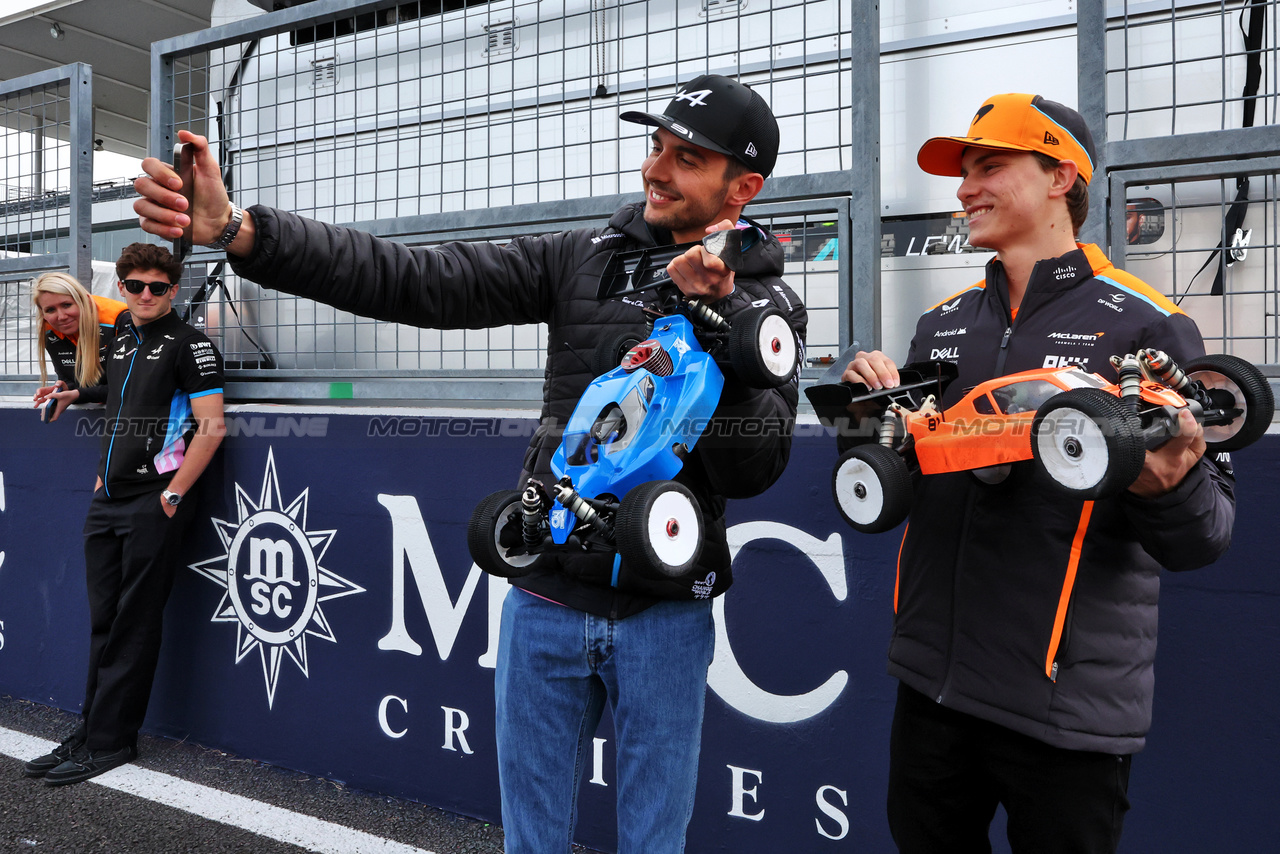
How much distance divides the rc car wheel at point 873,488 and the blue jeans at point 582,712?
1.49 feet

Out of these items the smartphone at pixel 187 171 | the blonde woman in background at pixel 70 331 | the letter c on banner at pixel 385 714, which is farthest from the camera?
the blonde woman in background at pixel 70 331

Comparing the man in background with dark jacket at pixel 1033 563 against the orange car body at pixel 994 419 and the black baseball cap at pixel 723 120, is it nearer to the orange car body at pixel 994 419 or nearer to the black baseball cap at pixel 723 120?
the orange car body at pixel 994 419

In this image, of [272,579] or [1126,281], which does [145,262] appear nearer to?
[272,579]

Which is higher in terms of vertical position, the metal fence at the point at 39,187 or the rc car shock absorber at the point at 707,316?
the metal fence at the point at 39,187

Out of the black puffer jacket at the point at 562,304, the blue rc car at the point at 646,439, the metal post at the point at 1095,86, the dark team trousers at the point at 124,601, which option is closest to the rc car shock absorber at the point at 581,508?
the blue rc car at the point at 646,439

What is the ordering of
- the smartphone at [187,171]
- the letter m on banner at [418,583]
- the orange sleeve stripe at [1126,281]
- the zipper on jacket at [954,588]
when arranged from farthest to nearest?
1. the letter m on banner at [418,583]
2. the zipper on jacket at [954,588]
3. the orange sleeve stripe at [1126,281]
4. the smartphone at [187,171]

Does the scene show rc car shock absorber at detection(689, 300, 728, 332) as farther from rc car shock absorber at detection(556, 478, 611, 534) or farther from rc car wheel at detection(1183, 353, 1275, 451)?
rc car wheel at detection(1183, 353, 1275, 451)

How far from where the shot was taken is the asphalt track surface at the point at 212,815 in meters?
2.96

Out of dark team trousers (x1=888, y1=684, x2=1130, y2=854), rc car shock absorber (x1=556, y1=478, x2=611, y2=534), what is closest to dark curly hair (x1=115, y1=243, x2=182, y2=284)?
rc car shock absorber (x1=556, y1=478, x2=611, y2=534)

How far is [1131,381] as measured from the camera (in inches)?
50.7

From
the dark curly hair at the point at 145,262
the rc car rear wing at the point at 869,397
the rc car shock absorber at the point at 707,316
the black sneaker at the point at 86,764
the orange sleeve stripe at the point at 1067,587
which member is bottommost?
the black sneaker at the point at 86,764

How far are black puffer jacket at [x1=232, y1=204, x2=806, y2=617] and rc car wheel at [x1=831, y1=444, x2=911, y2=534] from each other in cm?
17

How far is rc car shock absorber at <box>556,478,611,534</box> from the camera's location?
4.30ft

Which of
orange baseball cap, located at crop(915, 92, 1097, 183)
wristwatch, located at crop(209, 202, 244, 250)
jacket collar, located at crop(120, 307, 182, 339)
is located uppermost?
orange baseball cap, located at crop(915, 92, 1097, 183)
